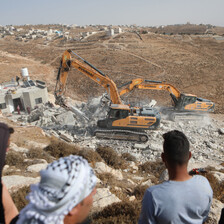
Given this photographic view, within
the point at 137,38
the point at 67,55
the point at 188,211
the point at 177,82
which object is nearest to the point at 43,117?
the point at 67,55

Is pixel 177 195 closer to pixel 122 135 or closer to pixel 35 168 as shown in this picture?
pixel 35 168

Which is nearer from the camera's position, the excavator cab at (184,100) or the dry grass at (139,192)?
the dry grass at (139,192)

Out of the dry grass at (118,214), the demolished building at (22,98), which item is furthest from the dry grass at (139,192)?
the demolished building at (22,98)

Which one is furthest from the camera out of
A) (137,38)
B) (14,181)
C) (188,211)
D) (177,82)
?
(137,38)

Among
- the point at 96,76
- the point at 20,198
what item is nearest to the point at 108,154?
the point at 96,76

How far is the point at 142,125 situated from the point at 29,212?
424 inches

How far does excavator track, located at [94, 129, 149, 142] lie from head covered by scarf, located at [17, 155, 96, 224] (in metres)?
10.6

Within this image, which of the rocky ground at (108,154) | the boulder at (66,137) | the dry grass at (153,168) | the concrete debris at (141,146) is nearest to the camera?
the rocky ground at (108,154)

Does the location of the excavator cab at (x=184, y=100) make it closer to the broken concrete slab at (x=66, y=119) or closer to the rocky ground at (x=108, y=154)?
the rocky ground at (x=108, y=154)

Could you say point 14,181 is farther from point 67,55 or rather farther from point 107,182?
point 67,55

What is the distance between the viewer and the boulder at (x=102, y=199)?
4.80m

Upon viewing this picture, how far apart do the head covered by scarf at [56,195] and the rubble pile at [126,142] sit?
9.54 meters

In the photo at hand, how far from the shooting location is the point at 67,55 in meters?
12.8

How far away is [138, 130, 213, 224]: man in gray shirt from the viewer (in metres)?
2.14
